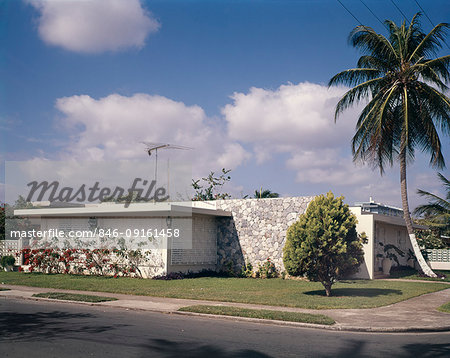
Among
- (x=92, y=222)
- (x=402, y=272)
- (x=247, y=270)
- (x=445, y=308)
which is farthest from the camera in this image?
(x=402, y=272)

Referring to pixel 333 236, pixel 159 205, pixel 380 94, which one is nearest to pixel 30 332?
pixel 333 236

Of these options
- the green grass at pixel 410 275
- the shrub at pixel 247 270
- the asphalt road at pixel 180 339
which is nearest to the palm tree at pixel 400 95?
the green grass at pixel 410 275

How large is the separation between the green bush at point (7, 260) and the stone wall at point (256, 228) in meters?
11.7

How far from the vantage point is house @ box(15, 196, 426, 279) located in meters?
22.6

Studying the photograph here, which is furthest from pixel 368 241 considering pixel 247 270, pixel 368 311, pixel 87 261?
pixel 87 261

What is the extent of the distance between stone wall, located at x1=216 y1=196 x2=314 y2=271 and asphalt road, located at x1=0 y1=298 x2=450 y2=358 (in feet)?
39.9

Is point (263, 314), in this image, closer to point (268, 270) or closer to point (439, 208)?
point (268, 270)

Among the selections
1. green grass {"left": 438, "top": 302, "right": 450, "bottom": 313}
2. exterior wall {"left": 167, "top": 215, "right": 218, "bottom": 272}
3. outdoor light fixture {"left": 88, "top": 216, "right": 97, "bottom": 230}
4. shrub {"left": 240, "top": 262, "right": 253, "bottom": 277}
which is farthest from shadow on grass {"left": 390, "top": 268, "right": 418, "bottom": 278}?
outdoor light fixture {"left": 88, "top": 216, "right": 97, "bottom": 230}

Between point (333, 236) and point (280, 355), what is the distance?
819cm

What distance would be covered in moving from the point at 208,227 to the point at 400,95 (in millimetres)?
12476

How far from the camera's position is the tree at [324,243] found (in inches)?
614

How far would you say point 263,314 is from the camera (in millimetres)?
12266

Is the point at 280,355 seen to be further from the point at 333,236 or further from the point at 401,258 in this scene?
the point at 401,258

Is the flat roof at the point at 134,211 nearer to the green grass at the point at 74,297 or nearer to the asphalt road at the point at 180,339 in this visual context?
the green grass at the point at 74,297
